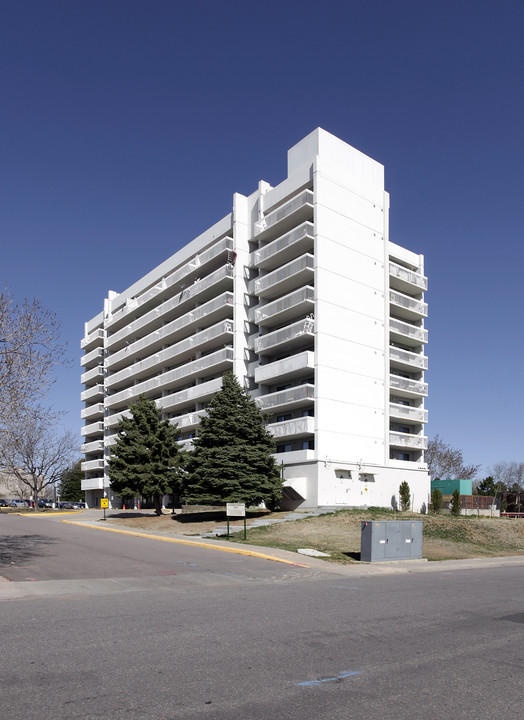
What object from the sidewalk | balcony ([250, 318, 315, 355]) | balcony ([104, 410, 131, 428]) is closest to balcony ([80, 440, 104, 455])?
balcony ([104, 410, 131, 428])

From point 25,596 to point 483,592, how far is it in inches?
377

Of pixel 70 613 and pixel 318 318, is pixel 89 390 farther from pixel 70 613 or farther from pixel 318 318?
pixel 70 613

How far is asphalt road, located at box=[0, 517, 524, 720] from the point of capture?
5.14m

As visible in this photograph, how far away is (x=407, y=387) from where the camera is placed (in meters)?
50.9

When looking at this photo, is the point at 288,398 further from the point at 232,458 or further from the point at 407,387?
the point at 407,387

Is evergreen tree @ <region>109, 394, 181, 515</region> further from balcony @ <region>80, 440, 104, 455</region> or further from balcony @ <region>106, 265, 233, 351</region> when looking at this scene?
balcony @ <region>80, 440, 104, 455</region>

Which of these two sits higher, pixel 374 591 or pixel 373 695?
pixel 373 695

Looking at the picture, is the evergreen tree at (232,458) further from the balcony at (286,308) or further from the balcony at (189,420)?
the balcony at (189,420)

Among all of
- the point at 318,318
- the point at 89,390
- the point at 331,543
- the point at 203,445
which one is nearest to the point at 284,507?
the point at 203,445

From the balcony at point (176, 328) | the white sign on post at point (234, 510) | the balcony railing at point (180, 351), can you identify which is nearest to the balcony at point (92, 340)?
the balcony at point (176, 328)

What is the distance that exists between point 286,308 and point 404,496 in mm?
16687

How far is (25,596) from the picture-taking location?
12.0 metres

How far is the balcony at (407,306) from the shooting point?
168 ft

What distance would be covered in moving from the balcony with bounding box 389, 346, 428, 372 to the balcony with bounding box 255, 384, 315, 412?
1105 cm
